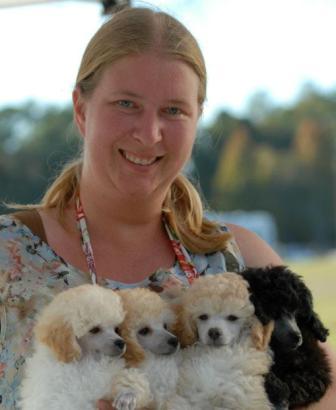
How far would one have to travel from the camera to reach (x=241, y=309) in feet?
5.22

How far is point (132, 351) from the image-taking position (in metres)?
1.60

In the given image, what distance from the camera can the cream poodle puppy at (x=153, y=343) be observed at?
1554mm

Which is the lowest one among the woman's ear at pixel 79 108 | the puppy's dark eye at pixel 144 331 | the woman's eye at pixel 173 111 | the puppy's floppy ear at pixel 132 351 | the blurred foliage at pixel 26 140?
the blurred foliage at pixel 26 140

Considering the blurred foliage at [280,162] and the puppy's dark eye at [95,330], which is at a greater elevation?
the puppy's dark eye at [95,330]

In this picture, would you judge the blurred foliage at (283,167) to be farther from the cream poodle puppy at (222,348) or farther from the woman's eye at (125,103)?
the cream poodle puppy at (222,348)

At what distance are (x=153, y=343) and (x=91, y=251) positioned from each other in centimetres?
51

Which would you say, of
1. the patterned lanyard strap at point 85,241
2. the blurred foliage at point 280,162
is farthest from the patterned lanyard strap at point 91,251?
the blurred foliage at point 280,162

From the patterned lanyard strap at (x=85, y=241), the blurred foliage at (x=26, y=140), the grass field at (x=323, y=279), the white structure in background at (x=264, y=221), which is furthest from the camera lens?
the white structure in background at (x=264, y=221)

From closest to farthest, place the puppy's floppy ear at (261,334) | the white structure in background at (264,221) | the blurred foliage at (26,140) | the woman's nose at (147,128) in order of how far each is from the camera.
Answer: the puppy's floppy ear at (261,334) → the woman's nose at (147,128) → the blurred foliage at (26,140) → the white structure in background at (264,221)

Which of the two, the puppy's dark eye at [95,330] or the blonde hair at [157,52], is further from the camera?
the blonde hair at [157,52]

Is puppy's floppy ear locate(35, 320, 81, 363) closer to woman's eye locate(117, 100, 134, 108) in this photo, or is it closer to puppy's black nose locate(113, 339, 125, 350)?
puppy's black nose locate(113, 339, 125, 350)

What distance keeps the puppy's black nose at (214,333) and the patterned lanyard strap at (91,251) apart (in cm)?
44

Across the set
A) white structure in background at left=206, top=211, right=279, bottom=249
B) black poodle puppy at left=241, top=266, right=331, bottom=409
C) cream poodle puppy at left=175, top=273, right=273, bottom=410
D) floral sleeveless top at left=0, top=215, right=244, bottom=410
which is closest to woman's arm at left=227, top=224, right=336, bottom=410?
floral sleeveless top at left=0, top=215, right=244, bottom=410

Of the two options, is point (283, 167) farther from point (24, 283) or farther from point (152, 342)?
point (152, 342)
